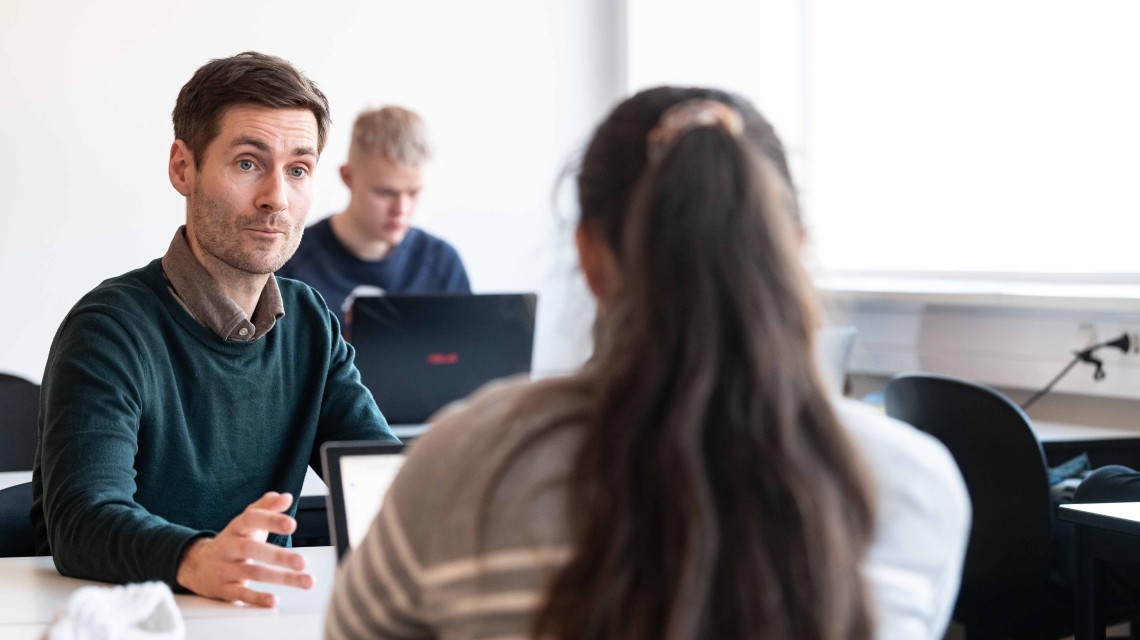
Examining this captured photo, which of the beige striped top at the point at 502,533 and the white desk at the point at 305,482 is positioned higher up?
the beige striped top at the point at 502,533

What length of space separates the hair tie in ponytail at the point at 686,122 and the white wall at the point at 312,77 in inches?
A: 101

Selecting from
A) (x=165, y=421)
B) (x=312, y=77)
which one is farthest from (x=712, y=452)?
(x=312, y=77)

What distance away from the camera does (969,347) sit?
325 cm

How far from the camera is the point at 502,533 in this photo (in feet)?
2.17

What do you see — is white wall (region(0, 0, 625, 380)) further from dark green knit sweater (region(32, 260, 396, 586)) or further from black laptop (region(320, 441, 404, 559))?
black laptop (region(320, 441, 404, 559))

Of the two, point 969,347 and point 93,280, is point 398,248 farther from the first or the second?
point 969,347

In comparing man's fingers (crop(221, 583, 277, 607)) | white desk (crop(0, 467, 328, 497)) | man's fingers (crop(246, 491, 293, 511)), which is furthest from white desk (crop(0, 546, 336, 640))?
white desk (crop(0, 467, 328, 497))

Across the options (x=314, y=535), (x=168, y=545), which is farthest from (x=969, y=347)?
(x=168, y=545)

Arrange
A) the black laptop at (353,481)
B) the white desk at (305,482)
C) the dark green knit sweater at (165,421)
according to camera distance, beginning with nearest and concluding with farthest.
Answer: the black laptop at (353,481) → the dark green knit sweater at (165,421) → the white desk at (305,482)

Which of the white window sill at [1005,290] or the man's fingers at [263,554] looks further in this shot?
the white window sill at [1005,290]

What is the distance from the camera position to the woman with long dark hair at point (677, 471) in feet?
2.06

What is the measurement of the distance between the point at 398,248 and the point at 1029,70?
1905mm

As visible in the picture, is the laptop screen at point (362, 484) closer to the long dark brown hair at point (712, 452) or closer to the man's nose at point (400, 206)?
the long dark brown hair at point (712, 452)

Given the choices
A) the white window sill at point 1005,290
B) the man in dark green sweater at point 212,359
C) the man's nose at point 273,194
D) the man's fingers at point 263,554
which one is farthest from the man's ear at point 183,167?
the white window sill at point 1005,290
